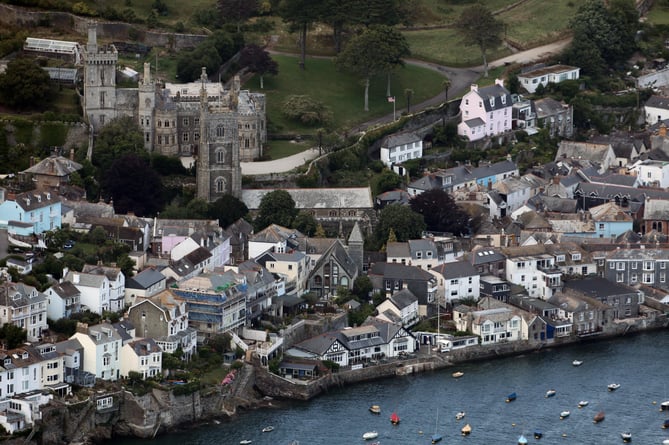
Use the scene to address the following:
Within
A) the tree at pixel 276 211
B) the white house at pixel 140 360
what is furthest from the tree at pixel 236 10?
the white house at pixel 140 360

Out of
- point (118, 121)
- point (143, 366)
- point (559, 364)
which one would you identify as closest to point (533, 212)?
point (559, 364)

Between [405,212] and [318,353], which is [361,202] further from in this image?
[318,353]

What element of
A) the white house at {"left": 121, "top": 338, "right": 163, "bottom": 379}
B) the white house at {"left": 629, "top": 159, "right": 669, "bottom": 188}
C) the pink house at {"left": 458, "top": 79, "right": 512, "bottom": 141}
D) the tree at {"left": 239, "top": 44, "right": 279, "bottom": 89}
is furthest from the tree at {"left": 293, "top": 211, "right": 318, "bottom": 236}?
the white house at {"left": 629, "top": 159, "right": 669, "bottom": 188}

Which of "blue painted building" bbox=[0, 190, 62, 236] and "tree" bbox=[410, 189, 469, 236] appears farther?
"tree" bbox=[410, 189, 469, 236]

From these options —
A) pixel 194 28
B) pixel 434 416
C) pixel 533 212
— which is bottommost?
pixel 434 416

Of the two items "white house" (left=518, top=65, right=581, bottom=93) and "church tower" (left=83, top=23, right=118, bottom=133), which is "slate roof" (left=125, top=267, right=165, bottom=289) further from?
"white house" (left=518, top=65, right=581, bottom=93)

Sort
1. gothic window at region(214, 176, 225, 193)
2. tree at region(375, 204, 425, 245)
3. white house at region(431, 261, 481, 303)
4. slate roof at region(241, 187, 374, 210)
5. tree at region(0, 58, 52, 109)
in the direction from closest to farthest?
white house at region(431, 261, 481, 303) < tree at region(375, 204, 425, 245) < gothic window at region(214, 176, 225, 193) < slate roof at region(241, 187, 374, 210) < tree at region(0, 58, 52, 109)

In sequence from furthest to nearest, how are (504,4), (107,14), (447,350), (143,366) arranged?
1. (504,4)
2. (107,14)
3. (447,350)
4. (143,366)
